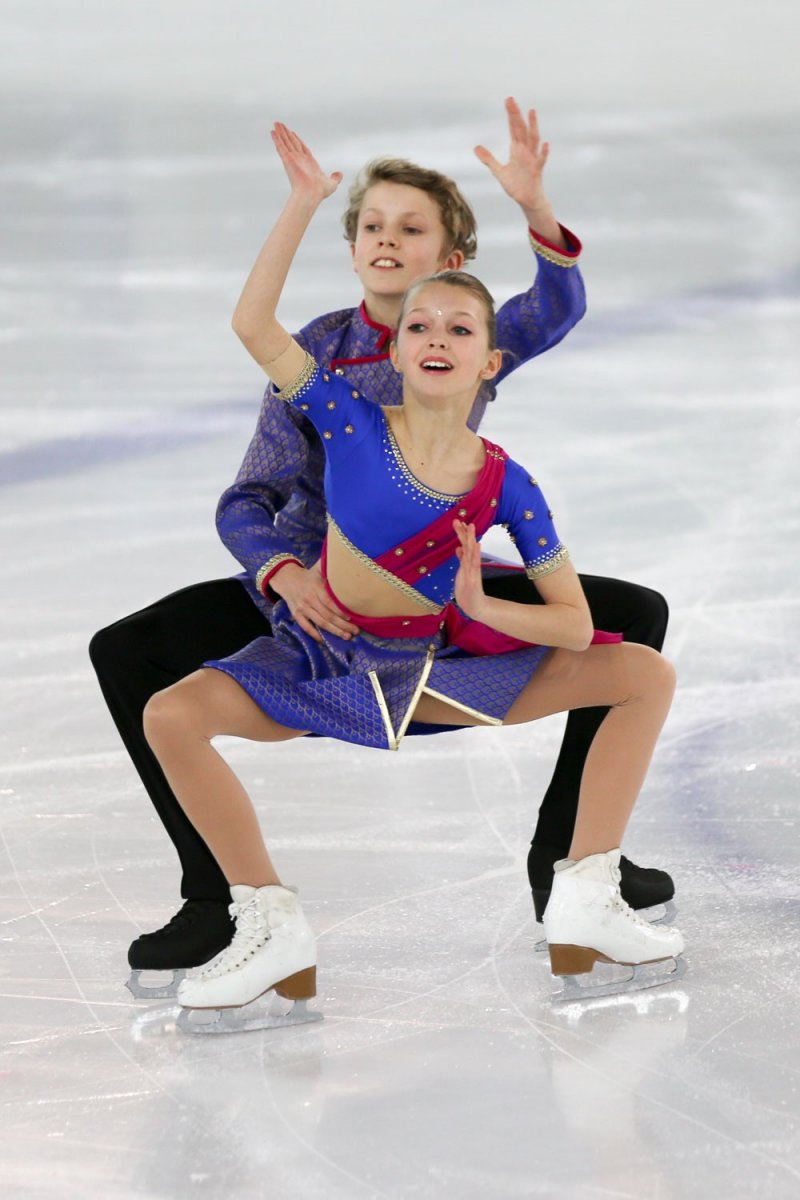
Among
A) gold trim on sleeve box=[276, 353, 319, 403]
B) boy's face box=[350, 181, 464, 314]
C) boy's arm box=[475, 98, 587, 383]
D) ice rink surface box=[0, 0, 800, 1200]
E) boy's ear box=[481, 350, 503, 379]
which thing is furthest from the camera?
boy's face box=[350, 181, 464, 314]

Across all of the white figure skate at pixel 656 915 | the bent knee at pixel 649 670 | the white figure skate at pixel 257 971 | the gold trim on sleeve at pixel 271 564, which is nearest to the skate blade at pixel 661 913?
the white figure skate at pixel 656 915

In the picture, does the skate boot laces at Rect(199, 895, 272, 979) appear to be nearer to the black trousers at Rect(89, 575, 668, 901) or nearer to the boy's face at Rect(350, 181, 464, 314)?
the black trousers at Rect(89, 575, 668, 901)

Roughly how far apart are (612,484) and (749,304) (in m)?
1.10

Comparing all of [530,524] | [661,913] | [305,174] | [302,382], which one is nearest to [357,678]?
[530,524]

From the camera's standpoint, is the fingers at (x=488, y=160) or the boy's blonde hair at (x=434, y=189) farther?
the boy's blonde hair at (x=434, y=189)

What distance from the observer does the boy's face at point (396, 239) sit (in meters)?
2.96

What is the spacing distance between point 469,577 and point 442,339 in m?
0.40

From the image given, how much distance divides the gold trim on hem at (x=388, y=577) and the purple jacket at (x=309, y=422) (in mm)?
185

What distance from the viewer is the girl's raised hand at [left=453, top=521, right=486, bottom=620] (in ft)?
8.28

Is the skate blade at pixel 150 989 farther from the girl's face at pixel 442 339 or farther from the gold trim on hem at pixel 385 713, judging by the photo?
the girl's face at pixel 442 339

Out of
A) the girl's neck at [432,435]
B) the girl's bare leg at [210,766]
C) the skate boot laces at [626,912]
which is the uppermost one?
the girl's neck at [432,435]

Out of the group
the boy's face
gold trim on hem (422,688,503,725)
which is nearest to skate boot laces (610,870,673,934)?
gold trim on hem (422,688,503,725)

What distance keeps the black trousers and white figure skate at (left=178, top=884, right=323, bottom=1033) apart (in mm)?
239

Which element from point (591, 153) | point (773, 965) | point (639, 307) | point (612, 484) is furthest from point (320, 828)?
point (591, 153)
